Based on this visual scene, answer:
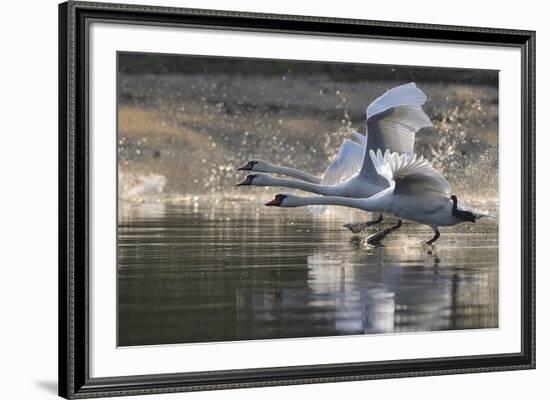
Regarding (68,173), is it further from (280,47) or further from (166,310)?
(280,47)

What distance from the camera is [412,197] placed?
219 inches

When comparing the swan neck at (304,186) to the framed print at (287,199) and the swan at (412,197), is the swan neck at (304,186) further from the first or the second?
the swan at (412,197)

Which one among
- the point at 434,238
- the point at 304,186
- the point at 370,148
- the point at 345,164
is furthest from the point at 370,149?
the point at 434,238

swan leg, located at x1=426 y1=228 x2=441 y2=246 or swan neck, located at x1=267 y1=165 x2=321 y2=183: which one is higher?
swan neck, located at x1=267 y1=165 x2=321 y2=183

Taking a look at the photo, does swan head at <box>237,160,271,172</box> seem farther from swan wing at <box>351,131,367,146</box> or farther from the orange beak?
swan wing at <box>351,131,367,146</box>

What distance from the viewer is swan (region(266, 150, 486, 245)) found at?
5.49m

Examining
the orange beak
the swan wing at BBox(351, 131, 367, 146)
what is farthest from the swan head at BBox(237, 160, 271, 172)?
the swan wing at BBox(351, 131, 367, 146)

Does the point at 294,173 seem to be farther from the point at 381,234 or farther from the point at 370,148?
the point at 381,234

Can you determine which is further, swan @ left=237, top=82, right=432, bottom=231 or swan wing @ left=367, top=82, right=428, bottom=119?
swan wing @ left=367, top=82, right=428, bottom=119

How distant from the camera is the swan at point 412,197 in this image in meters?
5.49

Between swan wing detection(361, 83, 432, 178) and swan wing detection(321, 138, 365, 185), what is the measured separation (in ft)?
0.16

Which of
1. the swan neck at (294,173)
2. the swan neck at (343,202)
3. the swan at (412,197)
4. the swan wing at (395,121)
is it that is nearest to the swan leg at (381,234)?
the swan at (412,197)

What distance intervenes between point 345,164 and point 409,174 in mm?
328

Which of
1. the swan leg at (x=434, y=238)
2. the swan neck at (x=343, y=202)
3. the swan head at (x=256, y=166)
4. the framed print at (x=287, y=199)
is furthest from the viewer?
the swan leg at (x=434, y=238)
